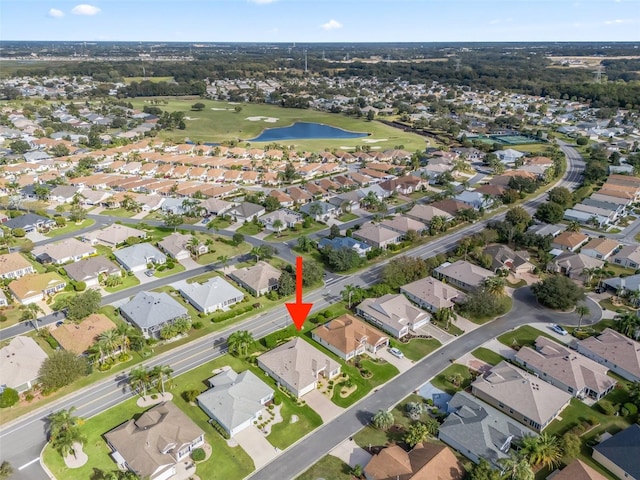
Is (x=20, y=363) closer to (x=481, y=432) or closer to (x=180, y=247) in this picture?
(x=180, y=247)

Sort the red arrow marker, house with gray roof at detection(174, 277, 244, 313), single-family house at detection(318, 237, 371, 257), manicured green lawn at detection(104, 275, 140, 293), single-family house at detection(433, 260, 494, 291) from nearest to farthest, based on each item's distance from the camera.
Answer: the red arrow marker, house with gray roof at detection(174, 277, 244, 313), manicured green lawn at detection(104, 275, 140, 293), single-family house at detection(433, 260, 494, 291), single-family house at detection(318, 237, 371, 257)

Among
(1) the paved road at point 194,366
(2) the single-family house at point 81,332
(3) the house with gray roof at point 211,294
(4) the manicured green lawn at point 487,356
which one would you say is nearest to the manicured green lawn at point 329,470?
(1) the paved road at point 194,366

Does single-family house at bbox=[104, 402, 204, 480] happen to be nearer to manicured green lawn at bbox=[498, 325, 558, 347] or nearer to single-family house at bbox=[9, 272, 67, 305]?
single-family house at bbox=[9, 272, 67, 305]

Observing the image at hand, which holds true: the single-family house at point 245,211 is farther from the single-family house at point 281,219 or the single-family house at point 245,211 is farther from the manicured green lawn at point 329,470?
the manicured green lawn at point 329,470

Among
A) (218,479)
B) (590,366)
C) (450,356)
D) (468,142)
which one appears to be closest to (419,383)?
(450,356)

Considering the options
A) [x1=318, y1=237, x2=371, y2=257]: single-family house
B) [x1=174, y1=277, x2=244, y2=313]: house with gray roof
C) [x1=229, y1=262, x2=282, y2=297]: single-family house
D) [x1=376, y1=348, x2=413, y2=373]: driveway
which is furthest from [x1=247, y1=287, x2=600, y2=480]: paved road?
[x1=174, y1=277, x2=244, y2=313]: house with gray roof

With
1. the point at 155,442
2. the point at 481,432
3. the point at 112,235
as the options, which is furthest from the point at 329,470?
the point at 112,235

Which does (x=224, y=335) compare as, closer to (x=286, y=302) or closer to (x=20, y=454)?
(x=286, y=302)
